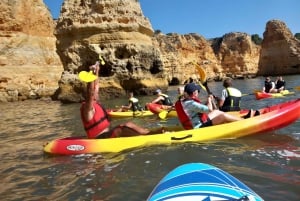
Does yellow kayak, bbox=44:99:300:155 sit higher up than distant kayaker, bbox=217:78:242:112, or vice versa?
distant kayaker, bbox=217:78:242:112

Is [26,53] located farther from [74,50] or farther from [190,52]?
[190,52]

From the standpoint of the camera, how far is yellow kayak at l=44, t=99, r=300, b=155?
6020 millimetres

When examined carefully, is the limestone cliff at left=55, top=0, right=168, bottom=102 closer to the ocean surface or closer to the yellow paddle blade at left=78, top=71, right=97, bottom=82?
the ocean surface

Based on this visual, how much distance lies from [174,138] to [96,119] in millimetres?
1319

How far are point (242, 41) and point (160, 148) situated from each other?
58930 mm

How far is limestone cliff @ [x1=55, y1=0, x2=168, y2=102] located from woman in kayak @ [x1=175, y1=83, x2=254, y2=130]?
13214mm

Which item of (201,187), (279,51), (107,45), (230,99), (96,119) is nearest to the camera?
(201,187)

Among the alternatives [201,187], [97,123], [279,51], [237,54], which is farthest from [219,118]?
[237,54]

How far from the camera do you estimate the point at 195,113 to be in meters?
6.48

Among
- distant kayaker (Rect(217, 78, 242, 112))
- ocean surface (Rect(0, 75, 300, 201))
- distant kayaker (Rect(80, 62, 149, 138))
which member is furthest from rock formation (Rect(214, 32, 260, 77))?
distant kayaker (Rect(80, 62, 149, 138))

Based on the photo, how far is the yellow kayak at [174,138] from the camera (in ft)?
19.7

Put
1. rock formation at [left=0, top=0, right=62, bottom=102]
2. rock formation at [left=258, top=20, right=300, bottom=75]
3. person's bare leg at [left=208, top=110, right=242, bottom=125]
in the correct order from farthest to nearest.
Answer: rock formation at [left=258, top=20, right=300, bottom=75]
rock formation at [left=0, top=0, right=62, bottom=102]
person's bare leg at [left=208, top=110, right=242, bottom=125]

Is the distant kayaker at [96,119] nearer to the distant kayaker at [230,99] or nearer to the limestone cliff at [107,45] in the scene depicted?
the distant kayaker at [230,99]

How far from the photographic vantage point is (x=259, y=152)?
17.8 feet
